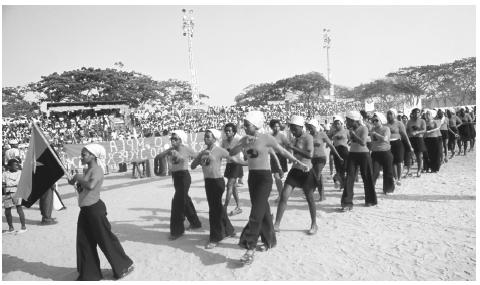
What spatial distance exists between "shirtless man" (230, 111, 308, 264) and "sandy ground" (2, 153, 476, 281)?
30 centimetres

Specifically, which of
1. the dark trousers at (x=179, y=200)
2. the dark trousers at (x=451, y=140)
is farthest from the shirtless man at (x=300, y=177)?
the dark trousers at (x=451, y=140)

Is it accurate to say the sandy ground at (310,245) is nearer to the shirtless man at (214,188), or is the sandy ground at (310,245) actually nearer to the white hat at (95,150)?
the shirtless man at (214,188)

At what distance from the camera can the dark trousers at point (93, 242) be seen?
404 centimetres

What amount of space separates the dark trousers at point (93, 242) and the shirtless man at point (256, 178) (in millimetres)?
1453

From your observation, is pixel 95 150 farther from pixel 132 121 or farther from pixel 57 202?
pixel 132 121

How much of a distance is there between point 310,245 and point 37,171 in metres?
3.62

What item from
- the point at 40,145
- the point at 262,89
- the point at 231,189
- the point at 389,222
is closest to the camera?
the point at 40,145

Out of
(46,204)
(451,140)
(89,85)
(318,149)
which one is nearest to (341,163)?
(318,149)

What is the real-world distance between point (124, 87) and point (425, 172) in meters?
36.6

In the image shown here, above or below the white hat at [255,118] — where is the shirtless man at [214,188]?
below

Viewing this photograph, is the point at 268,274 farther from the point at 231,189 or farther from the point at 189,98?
the point at 189,98

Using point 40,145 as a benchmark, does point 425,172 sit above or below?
below

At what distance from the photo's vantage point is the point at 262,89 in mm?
66438
